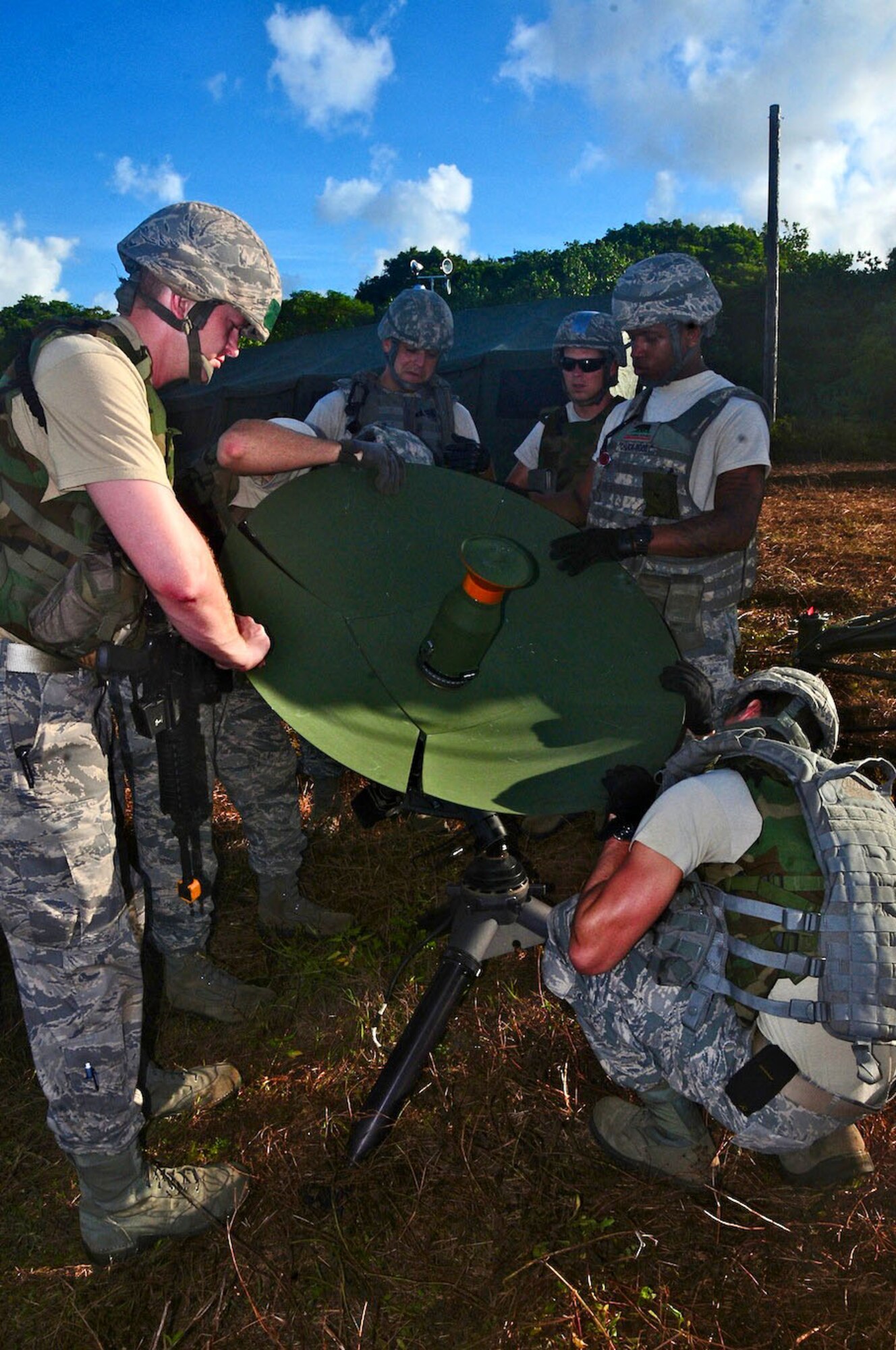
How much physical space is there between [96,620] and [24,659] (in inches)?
8.3

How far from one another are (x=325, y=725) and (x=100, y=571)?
0.68 metres

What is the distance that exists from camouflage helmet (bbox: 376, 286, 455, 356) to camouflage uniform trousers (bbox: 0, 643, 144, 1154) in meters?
2.90

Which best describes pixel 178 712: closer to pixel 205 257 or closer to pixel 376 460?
pixel 376 460

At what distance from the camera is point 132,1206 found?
2.62m

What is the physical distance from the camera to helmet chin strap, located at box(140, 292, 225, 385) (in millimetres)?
2389

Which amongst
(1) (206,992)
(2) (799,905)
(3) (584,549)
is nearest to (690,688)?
(3) (584,549)

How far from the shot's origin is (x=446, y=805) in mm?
2631

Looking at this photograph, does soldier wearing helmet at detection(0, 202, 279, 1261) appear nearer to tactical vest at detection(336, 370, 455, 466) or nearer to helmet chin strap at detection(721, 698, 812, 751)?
helmet chin strap at detection(721, 698, 812, 751)

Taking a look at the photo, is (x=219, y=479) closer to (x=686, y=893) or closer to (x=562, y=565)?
(x=562, y=565)

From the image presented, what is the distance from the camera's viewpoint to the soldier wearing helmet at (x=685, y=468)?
3.61 metres

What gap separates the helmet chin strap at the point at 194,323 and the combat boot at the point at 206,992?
2.24 m

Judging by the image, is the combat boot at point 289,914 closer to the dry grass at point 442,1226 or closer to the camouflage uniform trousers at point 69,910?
the dry grass at point 442,1226

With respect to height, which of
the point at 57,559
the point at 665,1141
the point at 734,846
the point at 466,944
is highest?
the point at 57,559

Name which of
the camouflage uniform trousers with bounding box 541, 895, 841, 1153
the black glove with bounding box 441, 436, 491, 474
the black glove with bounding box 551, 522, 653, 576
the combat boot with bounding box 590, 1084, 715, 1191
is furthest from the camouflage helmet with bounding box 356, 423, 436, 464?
the combat boot with bounding box 590, 1084, 715, 1191
